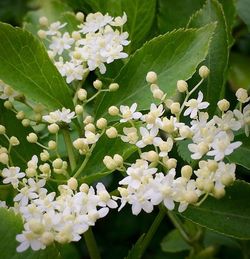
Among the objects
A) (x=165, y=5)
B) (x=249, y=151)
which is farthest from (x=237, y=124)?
(x=165, y=5)

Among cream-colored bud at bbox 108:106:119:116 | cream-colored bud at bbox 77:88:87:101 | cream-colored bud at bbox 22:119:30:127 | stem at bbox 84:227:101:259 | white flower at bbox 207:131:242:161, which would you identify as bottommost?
stem at bbox 84:227:101:259

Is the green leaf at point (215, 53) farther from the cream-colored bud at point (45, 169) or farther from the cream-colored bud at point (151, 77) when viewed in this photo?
the cream-colored bud at point (45, 169)

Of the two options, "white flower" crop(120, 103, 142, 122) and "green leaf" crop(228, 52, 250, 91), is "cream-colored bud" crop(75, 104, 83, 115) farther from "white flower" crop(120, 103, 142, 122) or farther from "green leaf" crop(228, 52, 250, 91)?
"green leaf" crop(228, 52, 250, 91)

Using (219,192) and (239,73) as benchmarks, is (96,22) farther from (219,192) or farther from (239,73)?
(239,73)

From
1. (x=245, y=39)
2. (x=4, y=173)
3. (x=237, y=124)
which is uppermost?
(x=237, y=124)

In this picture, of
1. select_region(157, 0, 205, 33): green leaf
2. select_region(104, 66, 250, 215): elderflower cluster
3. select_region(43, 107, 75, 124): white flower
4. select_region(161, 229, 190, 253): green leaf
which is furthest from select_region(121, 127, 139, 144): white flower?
select_region(161, 229, 190, 253): green leaf

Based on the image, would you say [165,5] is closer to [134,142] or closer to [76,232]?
[134,142]
